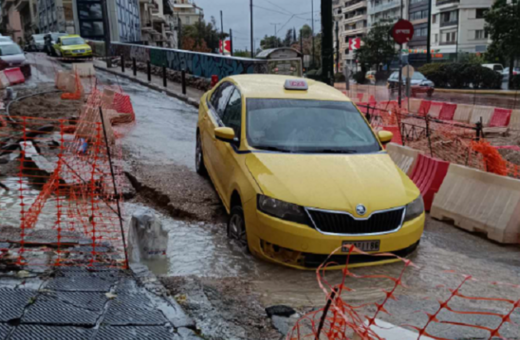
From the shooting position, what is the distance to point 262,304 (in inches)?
172

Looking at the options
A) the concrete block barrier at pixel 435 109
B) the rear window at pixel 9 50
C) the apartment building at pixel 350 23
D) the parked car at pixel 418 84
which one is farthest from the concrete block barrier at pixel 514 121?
the apartment building at pixel 350 23

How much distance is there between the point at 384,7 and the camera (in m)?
98.9

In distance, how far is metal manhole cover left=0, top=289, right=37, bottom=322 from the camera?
11.7ft

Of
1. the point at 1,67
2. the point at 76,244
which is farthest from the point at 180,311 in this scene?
the point at 1,67

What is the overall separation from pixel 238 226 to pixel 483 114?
14307mm

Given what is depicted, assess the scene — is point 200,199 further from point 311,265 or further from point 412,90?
point 412,90

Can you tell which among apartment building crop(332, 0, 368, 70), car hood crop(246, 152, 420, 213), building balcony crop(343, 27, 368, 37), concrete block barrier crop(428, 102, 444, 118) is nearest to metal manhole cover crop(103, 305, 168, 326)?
car hood crop(246, 152, 420, 213)

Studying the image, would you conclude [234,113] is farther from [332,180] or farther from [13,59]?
[13,59]

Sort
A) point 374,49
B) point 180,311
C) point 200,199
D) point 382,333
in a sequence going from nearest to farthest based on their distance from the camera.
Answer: point 382,333 → point 180,311 → point 200,199 → point 374,49

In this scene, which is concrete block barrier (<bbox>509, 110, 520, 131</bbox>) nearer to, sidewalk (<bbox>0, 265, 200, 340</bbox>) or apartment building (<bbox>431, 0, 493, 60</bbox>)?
sidewalk (<bbox>0, 265, 200, 340</bbox>)

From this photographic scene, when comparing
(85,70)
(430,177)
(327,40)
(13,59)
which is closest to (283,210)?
(430,177)

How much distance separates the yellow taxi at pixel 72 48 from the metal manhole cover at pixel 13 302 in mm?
35133

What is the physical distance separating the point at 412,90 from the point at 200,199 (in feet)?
83.9

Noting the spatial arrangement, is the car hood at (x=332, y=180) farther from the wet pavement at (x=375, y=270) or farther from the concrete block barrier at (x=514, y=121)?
the concrete block barrier at (x=514, y=121)
